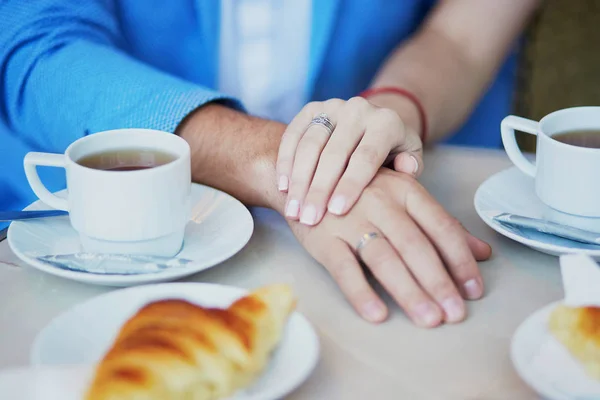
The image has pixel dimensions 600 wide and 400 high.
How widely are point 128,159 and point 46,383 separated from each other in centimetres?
31

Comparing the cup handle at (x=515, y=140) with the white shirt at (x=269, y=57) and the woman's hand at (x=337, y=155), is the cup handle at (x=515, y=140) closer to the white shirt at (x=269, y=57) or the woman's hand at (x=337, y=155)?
the woman's hand at (x=337, y=155)

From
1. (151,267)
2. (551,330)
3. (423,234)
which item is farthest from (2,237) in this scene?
(551,330)

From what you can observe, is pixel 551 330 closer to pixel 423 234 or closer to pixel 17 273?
pixel 423 234

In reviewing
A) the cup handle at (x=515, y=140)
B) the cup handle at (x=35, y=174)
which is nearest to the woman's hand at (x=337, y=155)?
the cup handle at (x=515, y=140)

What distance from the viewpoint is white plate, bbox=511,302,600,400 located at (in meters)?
0.51

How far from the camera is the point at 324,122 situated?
858mm

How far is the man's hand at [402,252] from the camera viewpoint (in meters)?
0.67

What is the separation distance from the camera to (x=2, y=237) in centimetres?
82

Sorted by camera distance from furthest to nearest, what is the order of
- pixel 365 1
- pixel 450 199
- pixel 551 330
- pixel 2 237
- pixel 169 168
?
pixel 365 1, pixel 450 199, pixel 2 237, pixel 169 168, pixel 551 330

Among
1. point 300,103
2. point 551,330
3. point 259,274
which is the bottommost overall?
point 300,103

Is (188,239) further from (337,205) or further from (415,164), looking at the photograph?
(415,164)

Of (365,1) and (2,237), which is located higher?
(365,1)

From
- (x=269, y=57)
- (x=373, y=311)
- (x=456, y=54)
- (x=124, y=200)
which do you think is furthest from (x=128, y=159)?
(x=456, y=54)

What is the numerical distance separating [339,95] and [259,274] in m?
0.74
